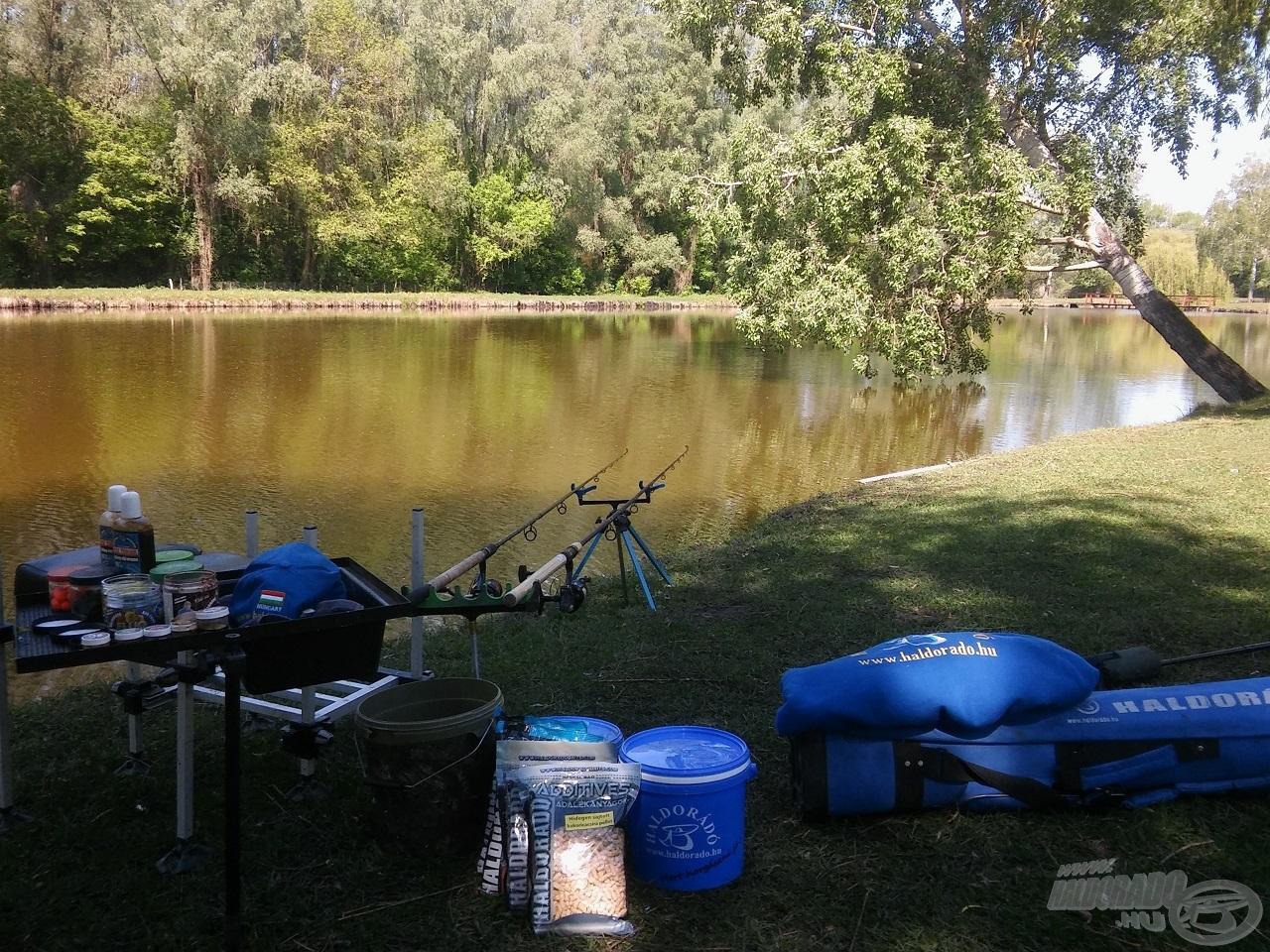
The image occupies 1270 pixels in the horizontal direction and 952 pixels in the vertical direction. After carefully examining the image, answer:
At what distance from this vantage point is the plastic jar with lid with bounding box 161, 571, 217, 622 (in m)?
2.65

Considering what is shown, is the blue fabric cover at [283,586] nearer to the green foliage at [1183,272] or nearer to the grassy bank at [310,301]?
the grassy bank at [310,301]

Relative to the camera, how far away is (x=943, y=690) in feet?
9.67

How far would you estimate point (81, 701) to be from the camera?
4.45m

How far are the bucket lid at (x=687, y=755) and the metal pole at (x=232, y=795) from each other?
1.04 metres

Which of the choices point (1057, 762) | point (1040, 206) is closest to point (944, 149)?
point (1040, 206)

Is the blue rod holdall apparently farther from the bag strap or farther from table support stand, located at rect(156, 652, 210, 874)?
table support stand, located at rect(156, 652, 210, 874)

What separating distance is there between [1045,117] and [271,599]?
50.8 feet

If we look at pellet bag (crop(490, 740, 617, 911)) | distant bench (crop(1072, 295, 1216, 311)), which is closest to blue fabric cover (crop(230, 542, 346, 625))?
pellet bag (crop(490, 740, 617, 911))

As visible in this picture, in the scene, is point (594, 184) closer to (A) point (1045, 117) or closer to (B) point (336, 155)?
(B) point (336, 155)

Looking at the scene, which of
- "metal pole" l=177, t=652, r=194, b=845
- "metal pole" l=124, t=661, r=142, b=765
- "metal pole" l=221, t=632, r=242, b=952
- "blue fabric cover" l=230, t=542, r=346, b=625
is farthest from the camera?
"metal pole" l=124, t=661, r=142, b=765

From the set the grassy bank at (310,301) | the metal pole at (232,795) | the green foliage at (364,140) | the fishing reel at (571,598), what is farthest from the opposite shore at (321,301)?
the metal pole at (232,795)

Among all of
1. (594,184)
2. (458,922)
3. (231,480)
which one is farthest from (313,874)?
(594,184)

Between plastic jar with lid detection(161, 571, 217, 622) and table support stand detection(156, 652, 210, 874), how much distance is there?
0.60 ft

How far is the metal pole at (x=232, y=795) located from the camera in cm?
241
